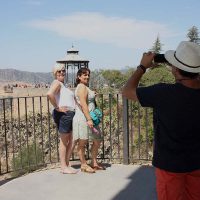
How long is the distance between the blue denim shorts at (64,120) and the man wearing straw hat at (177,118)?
8.70 ft

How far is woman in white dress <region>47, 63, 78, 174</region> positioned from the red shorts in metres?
2.65

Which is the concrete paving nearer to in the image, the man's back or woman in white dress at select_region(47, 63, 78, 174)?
woman in white dress at select_region(47, 63, 78, 174)

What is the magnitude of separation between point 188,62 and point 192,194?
85 centimetres

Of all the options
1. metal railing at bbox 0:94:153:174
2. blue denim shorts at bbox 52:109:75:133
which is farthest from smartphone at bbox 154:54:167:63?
metal railing at bbox 0:94:153:174

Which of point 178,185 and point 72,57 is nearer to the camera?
point 178,185

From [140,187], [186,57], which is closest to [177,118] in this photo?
[186,57]

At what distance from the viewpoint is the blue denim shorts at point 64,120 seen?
4914 mm

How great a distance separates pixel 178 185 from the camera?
232 centimetres

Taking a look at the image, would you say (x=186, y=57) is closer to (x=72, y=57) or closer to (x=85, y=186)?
(x=85, y=186)

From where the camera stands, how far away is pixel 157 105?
2.28 metres

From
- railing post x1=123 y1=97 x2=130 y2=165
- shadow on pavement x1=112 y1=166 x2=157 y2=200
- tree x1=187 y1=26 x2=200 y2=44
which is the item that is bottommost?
shadow on pavement x1=112 y1=166 x2=157 y2=200

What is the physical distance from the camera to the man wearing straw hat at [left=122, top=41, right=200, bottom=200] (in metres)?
2.22

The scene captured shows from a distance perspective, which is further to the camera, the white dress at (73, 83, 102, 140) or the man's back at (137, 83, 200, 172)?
the white dress at (73, 83, 102, 140)

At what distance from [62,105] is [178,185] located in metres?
2.76
